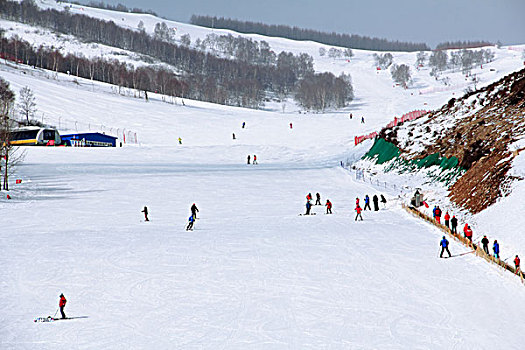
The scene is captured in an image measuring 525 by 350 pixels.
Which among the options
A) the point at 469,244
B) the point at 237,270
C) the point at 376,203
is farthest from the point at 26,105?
the point at 469,244

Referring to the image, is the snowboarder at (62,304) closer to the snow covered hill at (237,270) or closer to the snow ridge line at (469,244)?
the snow covered hill at (237,270)

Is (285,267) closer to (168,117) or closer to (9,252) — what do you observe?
(9,252)

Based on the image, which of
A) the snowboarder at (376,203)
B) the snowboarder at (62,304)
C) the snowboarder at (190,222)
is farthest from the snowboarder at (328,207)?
the snowboarder at (62,304)

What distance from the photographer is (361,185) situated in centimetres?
3141

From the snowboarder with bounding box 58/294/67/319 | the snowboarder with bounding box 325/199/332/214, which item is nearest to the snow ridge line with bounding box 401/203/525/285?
the snowboarder with bounding box 325/199/332/214

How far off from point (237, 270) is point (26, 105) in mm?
57793

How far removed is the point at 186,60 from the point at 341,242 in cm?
15337

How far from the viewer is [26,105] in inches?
2355

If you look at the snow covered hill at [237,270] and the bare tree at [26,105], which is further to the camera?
the bare tree at [26,105]

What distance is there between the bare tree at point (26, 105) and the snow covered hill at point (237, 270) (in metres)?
29.6

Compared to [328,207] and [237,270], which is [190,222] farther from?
[328,207]

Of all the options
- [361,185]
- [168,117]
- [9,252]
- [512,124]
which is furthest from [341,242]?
[168,117]

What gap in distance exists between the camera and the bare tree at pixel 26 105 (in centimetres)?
5956

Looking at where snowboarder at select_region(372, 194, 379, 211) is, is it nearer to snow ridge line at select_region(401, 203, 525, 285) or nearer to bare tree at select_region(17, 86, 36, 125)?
snow ridge line at select_region(401, 203, 525, 285)
